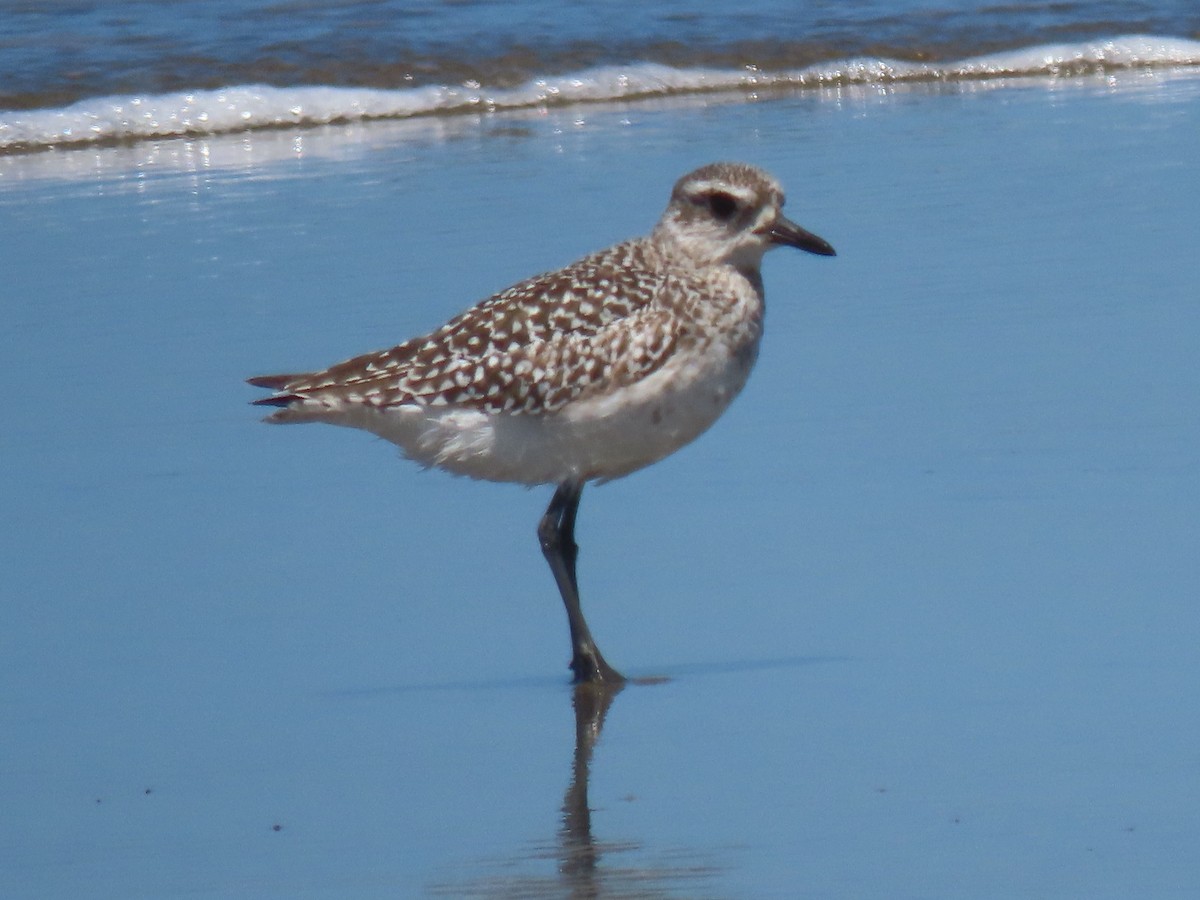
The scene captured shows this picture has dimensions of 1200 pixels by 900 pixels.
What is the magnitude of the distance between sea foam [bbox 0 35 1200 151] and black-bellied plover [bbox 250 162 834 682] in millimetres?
8853

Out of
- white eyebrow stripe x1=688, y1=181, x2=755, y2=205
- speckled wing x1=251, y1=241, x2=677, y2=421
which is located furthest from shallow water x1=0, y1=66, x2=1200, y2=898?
white eyebrow stripe x1=688, y1=181, x2=755, y2=205

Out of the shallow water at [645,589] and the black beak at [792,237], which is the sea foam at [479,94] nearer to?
the shallow water at [645,589]

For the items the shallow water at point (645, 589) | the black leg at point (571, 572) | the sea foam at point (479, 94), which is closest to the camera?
the shallow water at point (645, 589)

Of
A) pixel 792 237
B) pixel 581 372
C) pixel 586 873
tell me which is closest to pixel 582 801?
pixel 586 873

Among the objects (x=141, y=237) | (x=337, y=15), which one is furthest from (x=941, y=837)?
(x=337, y=15)

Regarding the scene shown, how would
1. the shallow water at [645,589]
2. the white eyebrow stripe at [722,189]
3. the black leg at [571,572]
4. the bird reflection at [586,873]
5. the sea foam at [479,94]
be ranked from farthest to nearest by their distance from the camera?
the sea foam at [479,94]
the white eyebrow stripe at [722,189]
the black leg at [571,572]
the shallow water at [645,589]
the bird reflection at [586,873]

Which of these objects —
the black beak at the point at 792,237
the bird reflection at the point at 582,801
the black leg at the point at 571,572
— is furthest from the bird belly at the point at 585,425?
the bird reflection at the point at 582,801

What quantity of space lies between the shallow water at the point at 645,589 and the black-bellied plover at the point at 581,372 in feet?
1.46

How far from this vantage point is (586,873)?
13.0ft

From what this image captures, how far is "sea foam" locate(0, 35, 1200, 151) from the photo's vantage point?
13859 millimetres

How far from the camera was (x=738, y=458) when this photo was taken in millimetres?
6496

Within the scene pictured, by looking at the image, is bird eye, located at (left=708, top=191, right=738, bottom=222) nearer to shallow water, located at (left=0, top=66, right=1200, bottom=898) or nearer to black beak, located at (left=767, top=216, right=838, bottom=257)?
black beak, located at (left=767, top=216, right=838, bottom=257)

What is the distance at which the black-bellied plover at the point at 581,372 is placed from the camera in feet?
16.8

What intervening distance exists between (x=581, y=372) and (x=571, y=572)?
52cm
